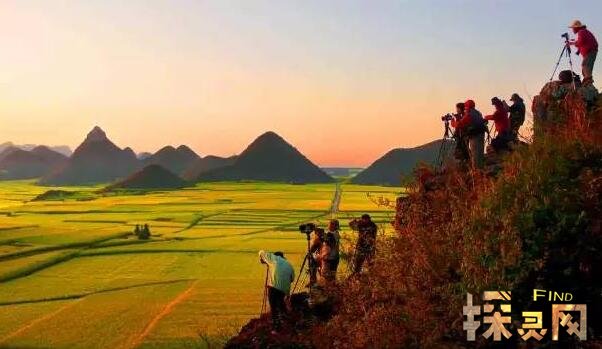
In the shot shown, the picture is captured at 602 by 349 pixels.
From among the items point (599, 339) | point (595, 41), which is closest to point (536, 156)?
point (599, 339)

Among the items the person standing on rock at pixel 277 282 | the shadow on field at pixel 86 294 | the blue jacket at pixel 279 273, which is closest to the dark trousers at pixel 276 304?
the person standing on rock at pixel 277 282

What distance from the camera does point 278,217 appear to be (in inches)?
2741

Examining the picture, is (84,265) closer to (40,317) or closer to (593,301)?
(40,317)

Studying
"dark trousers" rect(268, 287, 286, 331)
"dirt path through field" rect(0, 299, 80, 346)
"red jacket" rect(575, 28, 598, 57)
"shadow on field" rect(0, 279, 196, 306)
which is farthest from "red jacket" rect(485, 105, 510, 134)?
Answer: "shadow on field" rect(0, 279, 196, 306)

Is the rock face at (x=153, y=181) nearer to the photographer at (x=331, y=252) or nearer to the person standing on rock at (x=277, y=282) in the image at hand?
the photographer at (x=331, y=252)

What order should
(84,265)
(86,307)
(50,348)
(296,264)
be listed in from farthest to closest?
(84,265)
(296,264)
(86,307)
(50,348)

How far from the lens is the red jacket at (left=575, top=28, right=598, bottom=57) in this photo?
13.1 meters

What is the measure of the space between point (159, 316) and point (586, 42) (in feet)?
63.5

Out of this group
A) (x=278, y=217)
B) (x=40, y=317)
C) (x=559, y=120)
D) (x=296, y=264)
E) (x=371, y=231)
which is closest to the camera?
(x=559, y=120)

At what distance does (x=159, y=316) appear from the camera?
23828 millimetres

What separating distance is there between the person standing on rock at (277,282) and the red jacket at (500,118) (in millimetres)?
6372

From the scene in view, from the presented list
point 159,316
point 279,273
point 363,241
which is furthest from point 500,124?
point 159,316

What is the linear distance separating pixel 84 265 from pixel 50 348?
19.1 m

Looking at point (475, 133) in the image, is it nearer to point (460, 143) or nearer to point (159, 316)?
point (460, 143)
